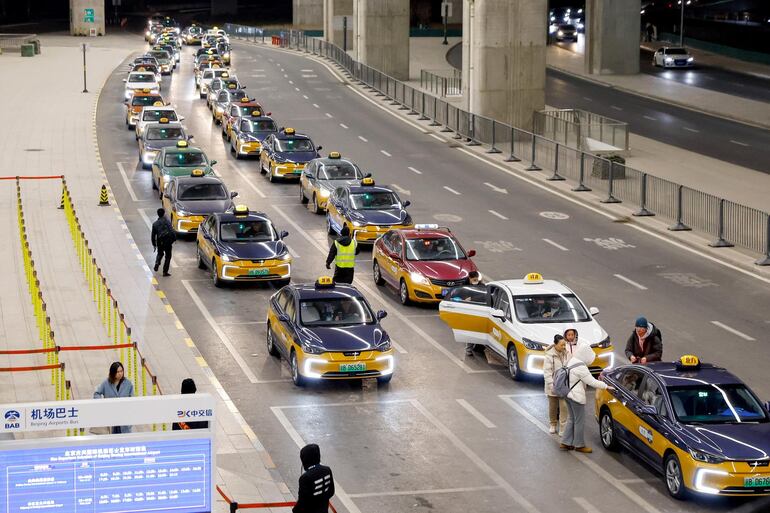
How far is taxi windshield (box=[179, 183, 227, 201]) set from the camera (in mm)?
35594

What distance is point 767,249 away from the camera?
31984mm

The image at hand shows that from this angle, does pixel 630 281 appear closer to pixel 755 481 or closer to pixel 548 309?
pixel 548 309

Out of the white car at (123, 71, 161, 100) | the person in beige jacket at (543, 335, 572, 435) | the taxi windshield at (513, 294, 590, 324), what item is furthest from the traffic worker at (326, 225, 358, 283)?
the white car at (123, 71, 161, 100)

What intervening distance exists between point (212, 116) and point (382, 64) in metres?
21.9

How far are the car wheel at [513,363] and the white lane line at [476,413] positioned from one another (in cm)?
131

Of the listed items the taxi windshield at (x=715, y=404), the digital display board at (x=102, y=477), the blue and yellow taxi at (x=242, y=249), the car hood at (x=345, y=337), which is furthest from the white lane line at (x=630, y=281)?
the digital display board at (x=102, y=477)

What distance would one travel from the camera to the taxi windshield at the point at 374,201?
1360 inches

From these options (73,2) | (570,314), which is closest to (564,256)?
(570,314)

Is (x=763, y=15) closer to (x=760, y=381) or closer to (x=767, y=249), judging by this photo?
(x=767, y=249)

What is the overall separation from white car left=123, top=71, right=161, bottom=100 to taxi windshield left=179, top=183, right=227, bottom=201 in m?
30.9

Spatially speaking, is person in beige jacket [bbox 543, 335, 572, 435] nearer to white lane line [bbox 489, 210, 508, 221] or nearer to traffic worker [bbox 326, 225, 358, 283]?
traffic worker [bbox 326, 225, 358, 283]

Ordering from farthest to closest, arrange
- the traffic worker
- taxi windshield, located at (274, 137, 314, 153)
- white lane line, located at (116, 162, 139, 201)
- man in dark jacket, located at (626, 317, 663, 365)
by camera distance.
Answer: taxi windshield, located at (274, 137, 314, 153), white lane line, located at (116, 162, 139, 201), the traffic worker, man in dark jacket, located at (626, 317, 663, 365)

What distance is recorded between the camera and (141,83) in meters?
66.4

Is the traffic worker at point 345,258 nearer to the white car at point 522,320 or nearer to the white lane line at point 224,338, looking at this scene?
the white lane line at point 224,338
